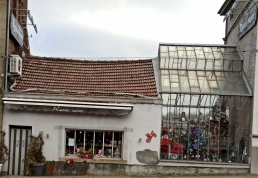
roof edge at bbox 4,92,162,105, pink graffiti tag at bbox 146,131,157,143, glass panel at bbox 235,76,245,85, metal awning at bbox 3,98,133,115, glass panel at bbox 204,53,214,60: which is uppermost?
glass panel at bbox 204,53,214,60

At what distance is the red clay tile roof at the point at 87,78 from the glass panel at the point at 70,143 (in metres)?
1.70

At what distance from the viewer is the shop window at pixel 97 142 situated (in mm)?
14086

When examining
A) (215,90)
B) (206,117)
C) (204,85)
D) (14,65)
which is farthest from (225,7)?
(14,65)

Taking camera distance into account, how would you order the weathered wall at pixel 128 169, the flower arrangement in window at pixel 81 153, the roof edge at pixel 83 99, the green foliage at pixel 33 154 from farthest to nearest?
the flower arrangement in window at pixel 81 153, the roof edge at pixel 83 99, the weathered wall at pixel 128 169, the green foliage at pixel 33 154

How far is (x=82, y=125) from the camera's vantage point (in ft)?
45.4

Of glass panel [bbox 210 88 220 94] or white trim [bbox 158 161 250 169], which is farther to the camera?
glass panel [bbox 210 88 220 94]

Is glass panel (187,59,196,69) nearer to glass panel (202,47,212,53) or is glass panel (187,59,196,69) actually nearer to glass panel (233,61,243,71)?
glass panel (202,47,212,53)

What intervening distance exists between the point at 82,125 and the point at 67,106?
1123 mm

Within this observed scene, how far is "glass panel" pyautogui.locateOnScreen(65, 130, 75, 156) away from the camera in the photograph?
14.0 meters

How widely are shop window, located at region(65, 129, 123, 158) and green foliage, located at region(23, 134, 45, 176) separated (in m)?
1.13

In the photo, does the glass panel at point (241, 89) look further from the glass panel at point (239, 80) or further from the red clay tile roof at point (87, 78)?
the red clay tile roof at point (87, 78)

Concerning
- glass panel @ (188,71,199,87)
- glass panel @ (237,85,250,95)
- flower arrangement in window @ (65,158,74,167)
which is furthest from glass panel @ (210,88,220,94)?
flower arrangement in window @ (65,158,74,167)

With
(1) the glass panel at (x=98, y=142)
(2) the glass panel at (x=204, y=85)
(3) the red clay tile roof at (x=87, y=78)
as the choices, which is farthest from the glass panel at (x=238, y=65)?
(1) the glass panel at (x=98, y=142)

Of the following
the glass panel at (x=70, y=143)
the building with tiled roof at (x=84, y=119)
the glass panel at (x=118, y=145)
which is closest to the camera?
the building with tiled roof at (x=84, y=119)
